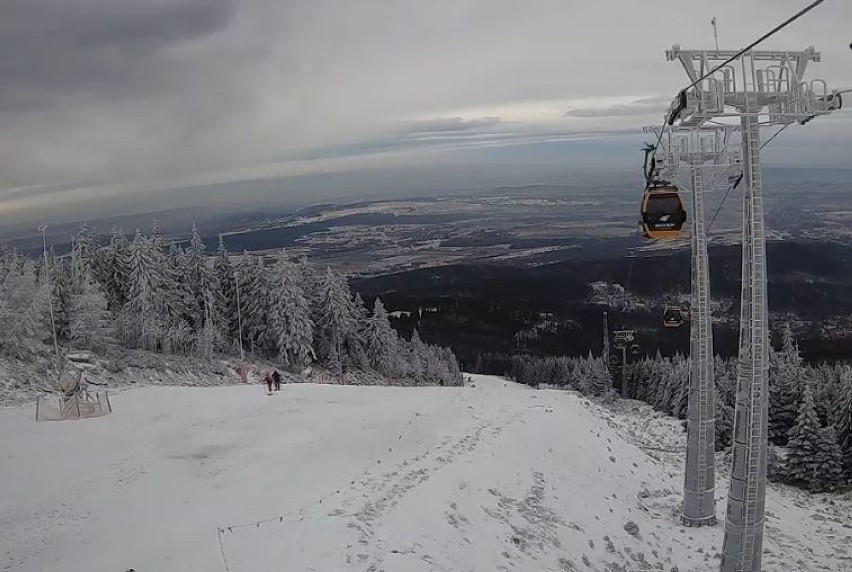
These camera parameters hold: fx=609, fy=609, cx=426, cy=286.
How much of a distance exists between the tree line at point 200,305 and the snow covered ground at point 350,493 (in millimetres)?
20565

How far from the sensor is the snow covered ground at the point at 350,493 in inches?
476

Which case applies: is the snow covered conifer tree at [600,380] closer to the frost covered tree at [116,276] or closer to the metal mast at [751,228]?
the frost covered tree at [116,276]

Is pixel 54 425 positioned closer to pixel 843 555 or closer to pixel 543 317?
pixel 843 555

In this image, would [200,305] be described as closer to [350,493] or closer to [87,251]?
[87,251]

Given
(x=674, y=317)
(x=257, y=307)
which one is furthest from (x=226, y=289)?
(x=674, y=317)

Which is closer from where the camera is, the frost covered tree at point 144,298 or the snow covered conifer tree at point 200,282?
the frost covered tree at point 144,298

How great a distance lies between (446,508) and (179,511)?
6136mm

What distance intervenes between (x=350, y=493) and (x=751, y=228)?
34.2 feet

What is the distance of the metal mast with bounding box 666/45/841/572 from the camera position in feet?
35.6

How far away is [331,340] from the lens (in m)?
55.9

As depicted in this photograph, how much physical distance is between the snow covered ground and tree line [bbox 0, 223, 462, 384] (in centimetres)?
2056

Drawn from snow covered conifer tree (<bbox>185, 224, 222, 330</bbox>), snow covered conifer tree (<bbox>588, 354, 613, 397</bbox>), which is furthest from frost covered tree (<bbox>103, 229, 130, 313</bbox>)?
snow covered conifer tree (<bbox>588, 354, 613, 397</bbox>)

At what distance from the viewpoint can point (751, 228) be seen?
37.2 feet

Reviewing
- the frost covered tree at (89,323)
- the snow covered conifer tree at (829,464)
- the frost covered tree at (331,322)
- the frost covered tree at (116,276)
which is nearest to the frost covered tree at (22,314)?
the frost covered tree at (89,323)
